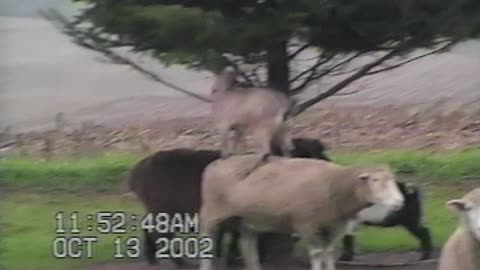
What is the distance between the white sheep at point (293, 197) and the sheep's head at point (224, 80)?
1.08 ft

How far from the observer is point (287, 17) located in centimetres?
623

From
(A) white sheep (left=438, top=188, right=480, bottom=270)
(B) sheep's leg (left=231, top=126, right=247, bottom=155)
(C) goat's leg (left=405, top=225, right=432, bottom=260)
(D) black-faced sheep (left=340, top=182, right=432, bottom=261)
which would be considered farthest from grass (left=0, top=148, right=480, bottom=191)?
(A) white sheep (left=438, top=188, right=480, bottom=270)

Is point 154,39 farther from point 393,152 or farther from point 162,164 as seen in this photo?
point 393,152

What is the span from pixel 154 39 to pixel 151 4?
17 cm

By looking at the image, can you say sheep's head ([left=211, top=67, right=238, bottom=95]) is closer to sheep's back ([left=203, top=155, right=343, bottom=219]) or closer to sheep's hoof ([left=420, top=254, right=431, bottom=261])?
sheep's back ([left=203, top=155, right=343, bottom=219])

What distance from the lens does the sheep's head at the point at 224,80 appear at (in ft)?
21.4

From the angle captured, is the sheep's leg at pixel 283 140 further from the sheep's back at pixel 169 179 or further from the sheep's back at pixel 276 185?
the sheep's back at pixel 169 179

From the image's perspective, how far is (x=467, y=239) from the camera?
5.68 meters

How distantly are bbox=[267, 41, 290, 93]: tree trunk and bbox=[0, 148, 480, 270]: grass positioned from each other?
45 cm

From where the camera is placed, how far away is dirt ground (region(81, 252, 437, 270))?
6875 millimetres

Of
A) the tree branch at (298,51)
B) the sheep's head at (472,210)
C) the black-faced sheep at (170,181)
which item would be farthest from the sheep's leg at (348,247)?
the sheep's head at (472,210)

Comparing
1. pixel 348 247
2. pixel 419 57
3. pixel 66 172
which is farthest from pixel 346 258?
pixel 66 172

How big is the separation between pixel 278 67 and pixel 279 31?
46 centimetres

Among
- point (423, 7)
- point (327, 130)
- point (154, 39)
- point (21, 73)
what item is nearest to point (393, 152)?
point (327, 130)
